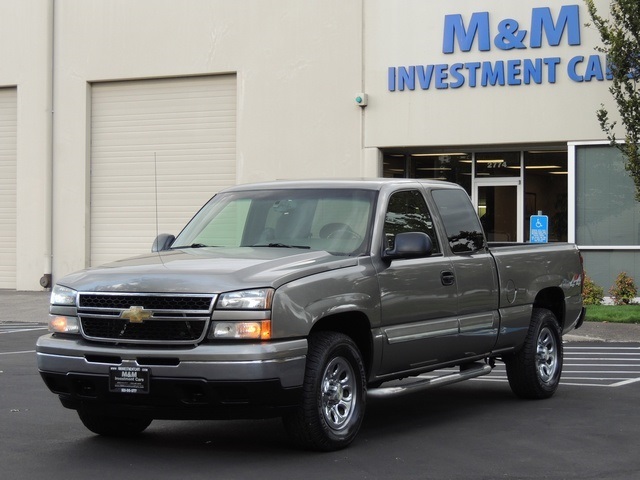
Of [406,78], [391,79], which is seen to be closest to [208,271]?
[406,78]

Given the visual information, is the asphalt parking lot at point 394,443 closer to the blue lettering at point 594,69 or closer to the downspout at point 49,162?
Result: the blue lettering at point 594,69

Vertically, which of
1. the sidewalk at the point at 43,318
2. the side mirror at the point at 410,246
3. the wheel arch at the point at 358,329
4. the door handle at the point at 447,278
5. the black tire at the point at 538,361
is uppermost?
the side mirror at the point at 410,246

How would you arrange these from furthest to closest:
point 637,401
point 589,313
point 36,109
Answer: point 36,109 → point 589,313 → point 637,401

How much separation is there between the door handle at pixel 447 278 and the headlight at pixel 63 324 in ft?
9.78

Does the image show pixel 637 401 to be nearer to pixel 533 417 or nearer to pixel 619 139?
pixel 533 417

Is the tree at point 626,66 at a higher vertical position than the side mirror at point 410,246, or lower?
higher

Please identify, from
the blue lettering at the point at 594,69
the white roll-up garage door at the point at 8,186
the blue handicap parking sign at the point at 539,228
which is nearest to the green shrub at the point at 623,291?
the blue handicap parking sign at the point at 539,228

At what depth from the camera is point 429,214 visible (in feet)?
31.7

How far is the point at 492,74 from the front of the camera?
23672 mm

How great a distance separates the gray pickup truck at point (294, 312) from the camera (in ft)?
24.5

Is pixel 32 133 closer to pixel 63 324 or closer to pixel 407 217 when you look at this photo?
pixel 407 217

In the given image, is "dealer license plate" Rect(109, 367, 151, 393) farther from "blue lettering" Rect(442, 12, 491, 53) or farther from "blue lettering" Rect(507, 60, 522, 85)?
"blue lettering" Rect(442, 12, 491, 53)

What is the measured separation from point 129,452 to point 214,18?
19.7 metres

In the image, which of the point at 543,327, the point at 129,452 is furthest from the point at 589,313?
the point at 129,452
